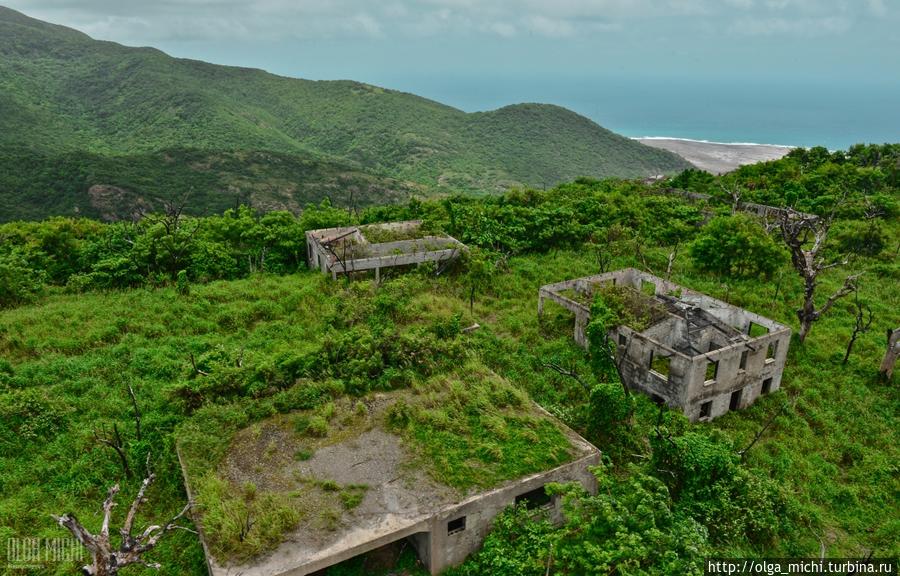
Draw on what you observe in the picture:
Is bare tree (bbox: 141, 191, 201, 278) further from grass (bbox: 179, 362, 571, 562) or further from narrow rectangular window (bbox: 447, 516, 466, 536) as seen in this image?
narrow rectangular window (bbox: 447, 516, 466, 536)

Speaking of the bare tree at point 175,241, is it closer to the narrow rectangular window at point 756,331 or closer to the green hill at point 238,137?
the narrow rectangular window at point 756,331

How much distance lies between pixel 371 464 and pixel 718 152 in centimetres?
12113

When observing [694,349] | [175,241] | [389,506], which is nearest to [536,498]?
[389,506]

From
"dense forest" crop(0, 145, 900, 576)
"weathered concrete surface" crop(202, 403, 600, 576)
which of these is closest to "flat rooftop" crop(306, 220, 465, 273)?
"dense forest" crop(0, 145, 900, 576)

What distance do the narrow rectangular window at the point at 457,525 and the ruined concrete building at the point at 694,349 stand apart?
904cm

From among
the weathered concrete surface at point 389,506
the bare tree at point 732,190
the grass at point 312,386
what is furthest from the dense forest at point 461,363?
the bare tree at point 732,190

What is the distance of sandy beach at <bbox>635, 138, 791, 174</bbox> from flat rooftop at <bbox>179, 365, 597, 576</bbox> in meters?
92.8

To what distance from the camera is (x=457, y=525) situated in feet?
39.5

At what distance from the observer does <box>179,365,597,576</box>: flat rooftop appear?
10.9 meters

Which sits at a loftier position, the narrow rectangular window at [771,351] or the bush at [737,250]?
the bush at [737,250]

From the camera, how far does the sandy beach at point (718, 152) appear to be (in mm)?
100938

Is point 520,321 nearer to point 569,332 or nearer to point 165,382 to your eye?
point 569,332

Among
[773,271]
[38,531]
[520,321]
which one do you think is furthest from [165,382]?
[773,271]

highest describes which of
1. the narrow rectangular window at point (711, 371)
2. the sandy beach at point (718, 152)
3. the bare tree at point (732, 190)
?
the sandy beach at point (718, 152)
